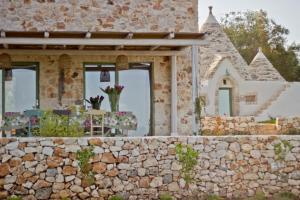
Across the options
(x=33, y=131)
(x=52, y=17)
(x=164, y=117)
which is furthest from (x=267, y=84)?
(x=33, y=131)

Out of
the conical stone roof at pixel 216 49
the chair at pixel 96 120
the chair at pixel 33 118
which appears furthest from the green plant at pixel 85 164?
the conical stone roof at pixel 216 49

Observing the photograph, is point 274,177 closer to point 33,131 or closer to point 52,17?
point 33,131

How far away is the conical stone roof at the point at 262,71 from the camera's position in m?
29.0

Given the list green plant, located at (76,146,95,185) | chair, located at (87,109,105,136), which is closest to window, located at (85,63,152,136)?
chair, located at (87,109,105,136)

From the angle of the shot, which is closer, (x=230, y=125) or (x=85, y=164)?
(x=85, y=164)

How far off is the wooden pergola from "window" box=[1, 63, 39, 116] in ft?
2.12

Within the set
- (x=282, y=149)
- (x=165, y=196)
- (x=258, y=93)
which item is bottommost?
(x=165, y=196)

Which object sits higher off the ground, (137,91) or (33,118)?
(137,91)

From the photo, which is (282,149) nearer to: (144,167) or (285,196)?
(285,196)

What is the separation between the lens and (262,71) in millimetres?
29594

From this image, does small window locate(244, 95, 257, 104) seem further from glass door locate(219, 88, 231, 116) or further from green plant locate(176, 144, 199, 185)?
green plant locate(176, 144, 199, 185)

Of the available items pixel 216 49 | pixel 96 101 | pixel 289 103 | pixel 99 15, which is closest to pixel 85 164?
pixel 96 101

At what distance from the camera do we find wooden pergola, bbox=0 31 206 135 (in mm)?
13422

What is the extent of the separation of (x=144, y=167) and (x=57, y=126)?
232cm
